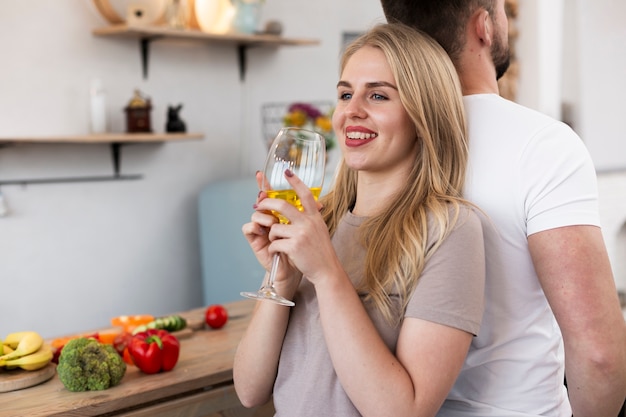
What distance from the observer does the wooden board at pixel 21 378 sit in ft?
6.21

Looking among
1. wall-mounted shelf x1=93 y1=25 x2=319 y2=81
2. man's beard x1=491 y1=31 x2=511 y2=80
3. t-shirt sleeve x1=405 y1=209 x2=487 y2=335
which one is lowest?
t-shirt sleeve x1=405 y1=209 x2=487 y2=335

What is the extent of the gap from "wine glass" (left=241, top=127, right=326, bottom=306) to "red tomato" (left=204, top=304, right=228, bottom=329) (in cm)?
108

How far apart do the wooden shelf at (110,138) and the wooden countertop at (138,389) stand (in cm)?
135

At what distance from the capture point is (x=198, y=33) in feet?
12.2

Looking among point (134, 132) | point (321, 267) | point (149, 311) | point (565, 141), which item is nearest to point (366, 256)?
point (321, 267)

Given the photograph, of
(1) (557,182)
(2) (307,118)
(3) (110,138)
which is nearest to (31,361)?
(1) (557,182)

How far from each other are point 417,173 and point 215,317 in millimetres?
1092

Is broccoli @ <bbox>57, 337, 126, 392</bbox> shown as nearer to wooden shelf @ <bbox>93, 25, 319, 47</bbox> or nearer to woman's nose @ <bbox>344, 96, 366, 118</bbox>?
woman's nose @ <bbox>344, 96, 366, 118</bbox>

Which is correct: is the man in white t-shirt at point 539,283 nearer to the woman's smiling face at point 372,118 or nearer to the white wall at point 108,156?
the woman's smiling face at point 372,118

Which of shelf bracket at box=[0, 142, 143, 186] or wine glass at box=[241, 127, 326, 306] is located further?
shelf bracket at box=[0, 142, 143, 186]

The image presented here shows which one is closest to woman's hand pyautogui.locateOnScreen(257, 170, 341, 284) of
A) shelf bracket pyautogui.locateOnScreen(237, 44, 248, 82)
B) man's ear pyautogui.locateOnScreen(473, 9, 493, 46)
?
man's ear pyautogui.locateOnScreen(473, 9, 493, 46)

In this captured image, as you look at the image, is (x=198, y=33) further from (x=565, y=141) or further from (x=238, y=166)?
(x=565, y=141)

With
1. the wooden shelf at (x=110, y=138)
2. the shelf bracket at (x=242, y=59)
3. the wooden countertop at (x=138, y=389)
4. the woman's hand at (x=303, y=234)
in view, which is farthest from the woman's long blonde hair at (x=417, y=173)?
the shelf bracket at (x=242, y=59)

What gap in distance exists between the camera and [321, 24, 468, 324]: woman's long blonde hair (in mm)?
1428
